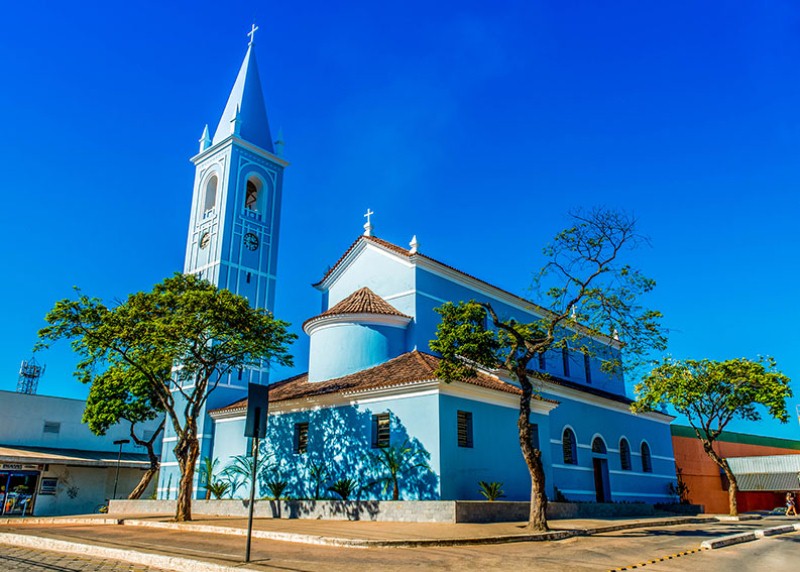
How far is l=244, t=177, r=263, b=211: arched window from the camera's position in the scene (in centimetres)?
3956

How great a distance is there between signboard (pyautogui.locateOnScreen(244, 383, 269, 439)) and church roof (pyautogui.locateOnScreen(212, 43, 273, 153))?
30.8 meters

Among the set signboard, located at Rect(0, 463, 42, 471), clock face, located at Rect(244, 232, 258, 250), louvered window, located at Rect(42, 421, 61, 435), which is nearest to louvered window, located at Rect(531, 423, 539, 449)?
clock face, located at Rect(244, 232, 258, 250)

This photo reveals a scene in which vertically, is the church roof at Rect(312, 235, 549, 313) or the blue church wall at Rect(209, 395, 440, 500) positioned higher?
the church roof at Rect(312, 235, 549, 313)

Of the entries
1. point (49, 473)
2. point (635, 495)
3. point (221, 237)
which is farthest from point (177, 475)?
point (635, 495)

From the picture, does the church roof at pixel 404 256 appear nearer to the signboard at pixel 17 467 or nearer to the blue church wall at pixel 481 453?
the blue church wall at pixel 481 453

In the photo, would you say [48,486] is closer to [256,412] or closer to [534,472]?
[534,472]

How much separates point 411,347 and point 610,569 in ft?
52.3

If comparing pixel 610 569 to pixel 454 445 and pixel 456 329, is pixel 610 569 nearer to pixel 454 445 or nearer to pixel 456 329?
pixel 456 329

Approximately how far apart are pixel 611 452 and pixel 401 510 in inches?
650

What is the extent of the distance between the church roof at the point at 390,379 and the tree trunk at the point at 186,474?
15.4 ft

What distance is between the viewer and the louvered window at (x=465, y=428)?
2183 cm

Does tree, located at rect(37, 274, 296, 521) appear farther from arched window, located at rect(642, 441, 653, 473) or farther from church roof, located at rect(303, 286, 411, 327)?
arched window, located at rect(642, 441, 653, 473)

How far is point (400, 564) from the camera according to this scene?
1059cm

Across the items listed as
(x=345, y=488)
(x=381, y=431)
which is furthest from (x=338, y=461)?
(x=381, y=431)
